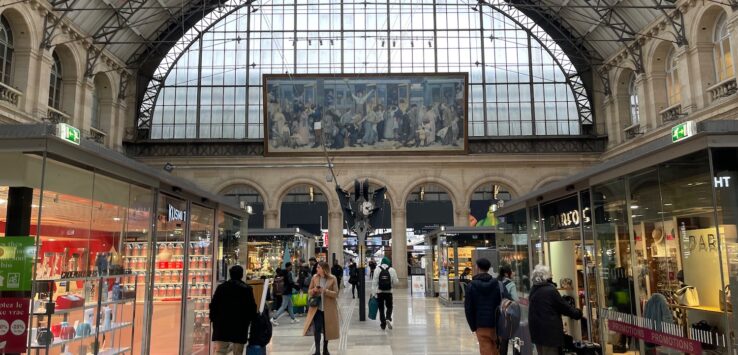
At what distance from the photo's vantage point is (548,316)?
6059 mm

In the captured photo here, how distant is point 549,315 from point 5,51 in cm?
2138

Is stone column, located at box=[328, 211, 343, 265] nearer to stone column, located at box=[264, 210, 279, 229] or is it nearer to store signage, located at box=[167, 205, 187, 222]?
stone column, located at box=[264, 210, 279, 229]

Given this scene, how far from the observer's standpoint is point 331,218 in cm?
2989

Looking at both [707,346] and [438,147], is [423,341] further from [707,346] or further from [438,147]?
[438,147]

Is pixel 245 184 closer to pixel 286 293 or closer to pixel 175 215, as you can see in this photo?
pixel 286 293

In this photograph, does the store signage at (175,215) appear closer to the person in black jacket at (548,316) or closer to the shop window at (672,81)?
the person in black jacket at (548,316)

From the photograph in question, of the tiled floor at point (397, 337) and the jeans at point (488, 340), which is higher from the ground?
the jeans at point (488, 340)

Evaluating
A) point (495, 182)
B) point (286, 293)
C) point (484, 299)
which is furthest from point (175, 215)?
point (495, 182)

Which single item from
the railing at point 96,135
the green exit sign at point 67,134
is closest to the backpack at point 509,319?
the green exit sign at point 67,134

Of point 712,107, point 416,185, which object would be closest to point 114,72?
point 416,185

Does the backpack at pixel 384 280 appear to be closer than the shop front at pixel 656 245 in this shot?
No

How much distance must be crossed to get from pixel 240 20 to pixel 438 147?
1353 cm

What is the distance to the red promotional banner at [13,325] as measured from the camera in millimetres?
5027

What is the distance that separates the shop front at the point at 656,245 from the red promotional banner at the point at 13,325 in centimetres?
656
